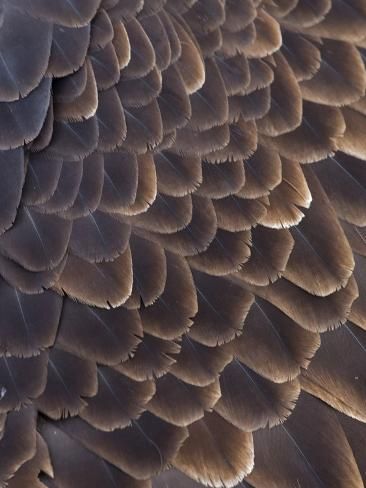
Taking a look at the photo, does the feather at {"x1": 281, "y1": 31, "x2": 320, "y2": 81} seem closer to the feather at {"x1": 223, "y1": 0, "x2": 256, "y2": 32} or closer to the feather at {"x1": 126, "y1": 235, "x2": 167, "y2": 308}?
the feather at {"x1": 223, "y1": 0, "x2": 256, "y2": 32}

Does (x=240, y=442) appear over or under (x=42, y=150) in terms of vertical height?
under

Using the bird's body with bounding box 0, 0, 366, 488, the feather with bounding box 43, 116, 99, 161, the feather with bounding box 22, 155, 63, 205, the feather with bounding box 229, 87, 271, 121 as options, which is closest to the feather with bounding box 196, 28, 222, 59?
the bird's body with bounding box 0, 0, 366, 488

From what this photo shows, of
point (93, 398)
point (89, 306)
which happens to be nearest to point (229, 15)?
point (89, 306)

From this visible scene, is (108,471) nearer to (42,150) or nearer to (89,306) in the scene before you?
(89,306)

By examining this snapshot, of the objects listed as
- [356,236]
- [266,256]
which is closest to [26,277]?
[266,256]

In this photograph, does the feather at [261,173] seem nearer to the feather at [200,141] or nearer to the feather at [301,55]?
the feather at [200,141]

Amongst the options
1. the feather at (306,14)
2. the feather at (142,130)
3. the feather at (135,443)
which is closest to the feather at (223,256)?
the feather at (142,130)

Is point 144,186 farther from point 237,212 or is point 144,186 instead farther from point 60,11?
point 60,11
